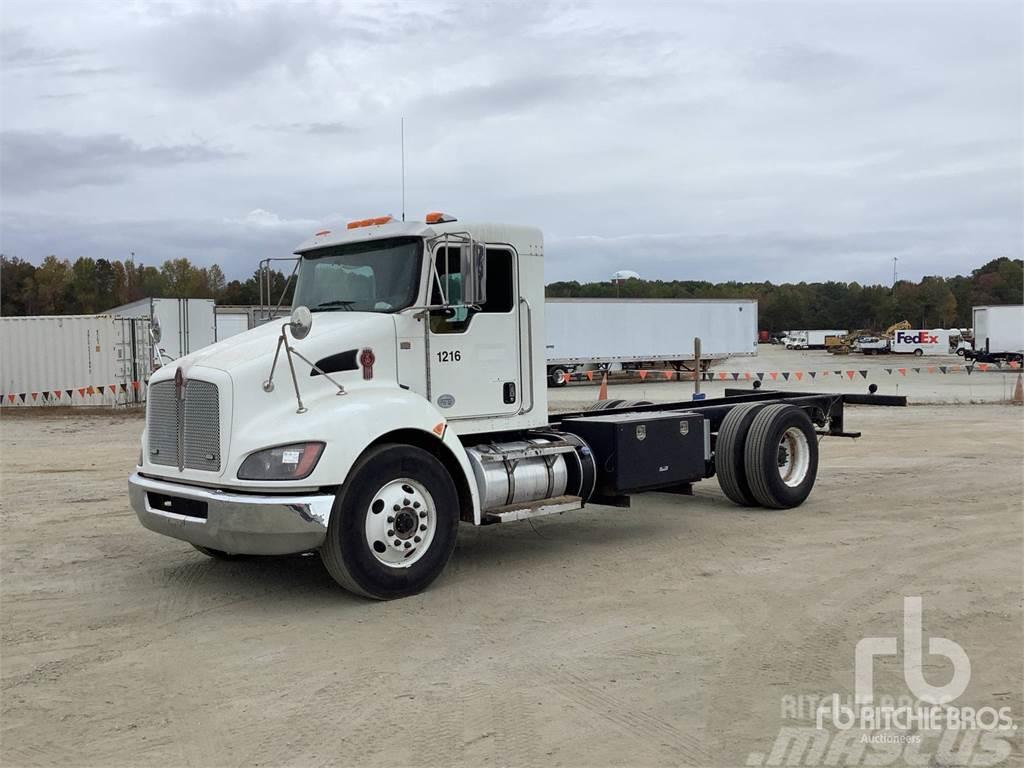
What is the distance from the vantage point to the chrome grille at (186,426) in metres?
6.73

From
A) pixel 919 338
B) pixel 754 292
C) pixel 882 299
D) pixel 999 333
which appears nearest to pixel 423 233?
pixel 999 333

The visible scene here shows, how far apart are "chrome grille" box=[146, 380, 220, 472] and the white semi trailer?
1065 inches

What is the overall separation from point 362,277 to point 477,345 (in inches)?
43.9

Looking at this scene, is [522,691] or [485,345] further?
[485,345]

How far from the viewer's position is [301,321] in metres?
6.24

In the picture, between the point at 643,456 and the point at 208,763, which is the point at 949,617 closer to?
the point at 643,456

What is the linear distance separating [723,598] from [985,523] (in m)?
4.11

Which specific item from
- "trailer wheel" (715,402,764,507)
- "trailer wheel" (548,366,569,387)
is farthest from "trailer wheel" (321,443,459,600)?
"trailer wheel" (548,366,569,387)

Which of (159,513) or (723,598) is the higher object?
(159,513)

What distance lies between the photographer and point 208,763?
436 cm

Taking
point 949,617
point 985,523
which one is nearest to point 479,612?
point 949,617

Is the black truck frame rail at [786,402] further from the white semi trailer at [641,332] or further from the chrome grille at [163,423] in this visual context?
the white semi trailer at [641,332]

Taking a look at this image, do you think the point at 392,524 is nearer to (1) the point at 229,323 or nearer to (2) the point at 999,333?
(1) the point at 229,323

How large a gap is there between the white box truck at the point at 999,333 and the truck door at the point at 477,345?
151 ft
